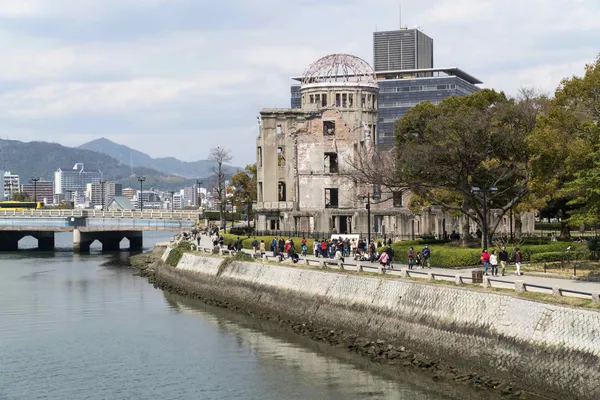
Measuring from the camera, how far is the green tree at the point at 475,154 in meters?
57.6

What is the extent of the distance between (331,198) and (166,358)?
45.6m

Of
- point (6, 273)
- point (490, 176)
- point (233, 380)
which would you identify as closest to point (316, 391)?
point (233, 380)

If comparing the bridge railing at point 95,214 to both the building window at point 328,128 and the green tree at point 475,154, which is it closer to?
the building window at point 328,128

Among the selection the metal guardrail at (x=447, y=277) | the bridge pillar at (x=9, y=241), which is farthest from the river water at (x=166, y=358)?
the bridge pillar at (x=9, y=241)

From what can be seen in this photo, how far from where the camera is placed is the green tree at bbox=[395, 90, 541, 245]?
57.6 m

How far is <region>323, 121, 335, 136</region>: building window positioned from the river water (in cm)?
2819

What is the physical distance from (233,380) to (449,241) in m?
31.0

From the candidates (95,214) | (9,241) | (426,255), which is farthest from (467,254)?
(9,241)

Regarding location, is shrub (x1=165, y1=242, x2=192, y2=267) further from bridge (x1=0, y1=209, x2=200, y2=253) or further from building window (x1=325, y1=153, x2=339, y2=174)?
bridge (x1=0, y1=209, x2=200, y2=253)

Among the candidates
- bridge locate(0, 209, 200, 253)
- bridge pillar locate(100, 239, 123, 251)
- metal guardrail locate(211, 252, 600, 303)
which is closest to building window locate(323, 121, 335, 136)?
metal guardrail locate(211, 252, 600, 303)

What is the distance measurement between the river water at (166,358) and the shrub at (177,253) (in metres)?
11.0

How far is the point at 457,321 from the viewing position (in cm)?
3716

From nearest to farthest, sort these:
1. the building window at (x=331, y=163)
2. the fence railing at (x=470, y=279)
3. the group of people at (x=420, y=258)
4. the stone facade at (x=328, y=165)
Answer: the fence railing at (x=470, y=279) → the group of people at (x=420, y=258) → the stone facade at (x=328, y=165) → the building window at (x=331, y=163)

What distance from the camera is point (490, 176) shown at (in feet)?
196
